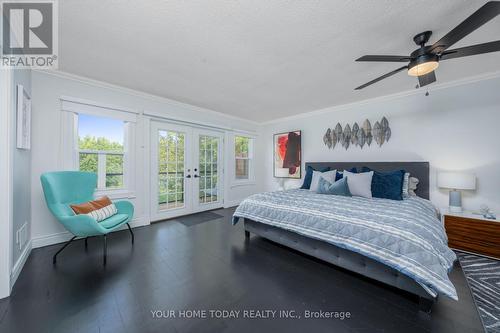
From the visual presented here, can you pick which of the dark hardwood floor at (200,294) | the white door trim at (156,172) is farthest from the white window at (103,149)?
the dark hardwood floor at (200,294)

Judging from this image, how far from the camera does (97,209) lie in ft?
8.48

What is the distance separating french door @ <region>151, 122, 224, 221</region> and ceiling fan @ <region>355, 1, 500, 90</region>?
3568 millimetres

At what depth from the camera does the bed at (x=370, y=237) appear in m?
1.56

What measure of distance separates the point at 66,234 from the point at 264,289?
9.96 ft

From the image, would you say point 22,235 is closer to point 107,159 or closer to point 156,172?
point 107,159

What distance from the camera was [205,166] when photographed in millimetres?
4793

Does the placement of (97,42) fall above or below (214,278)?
above

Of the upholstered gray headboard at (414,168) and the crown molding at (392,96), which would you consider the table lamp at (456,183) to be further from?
the crown molding at (392,96)

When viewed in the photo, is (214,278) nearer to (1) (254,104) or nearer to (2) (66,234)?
(2) (66,234)

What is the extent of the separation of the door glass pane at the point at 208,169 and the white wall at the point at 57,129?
49.5 inches

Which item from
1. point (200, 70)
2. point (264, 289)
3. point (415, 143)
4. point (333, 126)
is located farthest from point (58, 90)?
point (415, 143)

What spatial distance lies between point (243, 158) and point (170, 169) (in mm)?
2170

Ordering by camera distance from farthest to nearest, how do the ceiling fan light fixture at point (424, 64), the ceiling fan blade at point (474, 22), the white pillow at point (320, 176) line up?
the white pillow at point (320, 176)
the ceiling fan light fixture at point (424, 64)
the ceiling fan blade at point (474, 22)

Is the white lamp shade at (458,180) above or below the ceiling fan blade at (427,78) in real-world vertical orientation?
below
